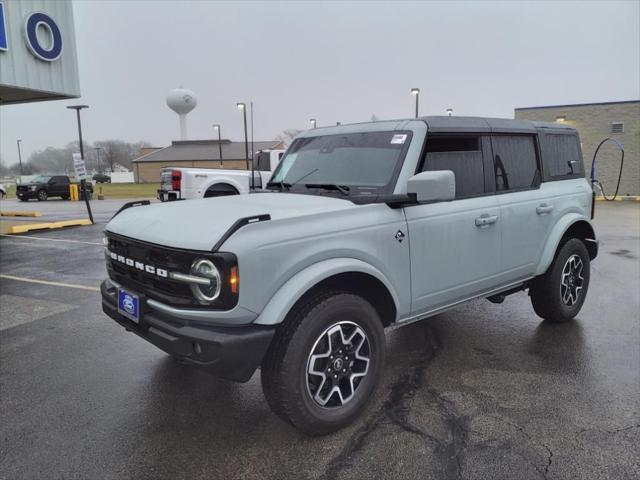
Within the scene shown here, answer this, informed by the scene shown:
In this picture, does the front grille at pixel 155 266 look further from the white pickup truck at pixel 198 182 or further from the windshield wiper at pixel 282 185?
the white pickup truck at pixel 198 182

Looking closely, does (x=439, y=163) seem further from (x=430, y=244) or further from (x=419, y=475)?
(x=419, y=475)

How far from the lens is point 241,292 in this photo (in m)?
2.46

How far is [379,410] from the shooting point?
317 cm

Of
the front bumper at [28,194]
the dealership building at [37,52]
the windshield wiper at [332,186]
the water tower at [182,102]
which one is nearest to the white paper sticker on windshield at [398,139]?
the windshield wiper at [332,186]

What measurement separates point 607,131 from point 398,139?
2743cm

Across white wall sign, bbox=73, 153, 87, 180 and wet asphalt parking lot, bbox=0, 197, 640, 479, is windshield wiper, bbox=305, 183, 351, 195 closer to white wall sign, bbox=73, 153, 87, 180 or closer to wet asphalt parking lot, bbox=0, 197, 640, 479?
wet asphalt parking lot, bbox=0, 197, 640, 479

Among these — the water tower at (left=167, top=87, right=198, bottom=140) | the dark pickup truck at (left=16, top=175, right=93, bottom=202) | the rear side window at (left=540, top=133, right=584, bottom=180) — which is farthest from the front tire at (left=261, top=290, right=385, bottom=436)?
the water tower at (left=167, top=87, right=198, bottom=140)

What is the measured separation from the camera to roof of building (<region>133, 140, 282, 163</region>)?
7106 cm

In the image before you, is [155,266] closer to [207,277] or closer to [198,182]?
[207,277]

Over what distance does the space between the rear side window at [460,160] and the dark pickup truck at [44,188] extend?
32.4 meters

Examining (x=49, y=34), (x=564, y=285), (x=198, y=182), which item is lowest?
(x=564, y=285)

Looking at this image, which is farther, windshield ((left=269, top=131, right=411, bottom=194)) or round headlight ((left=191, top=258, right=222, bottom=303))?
windshield ((left=269, top=131, right=411, bottom=194))

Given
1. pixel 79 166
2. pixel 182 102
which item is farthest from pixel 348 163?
pixel 182 102

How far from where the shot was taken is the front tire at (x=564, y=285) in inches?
181
